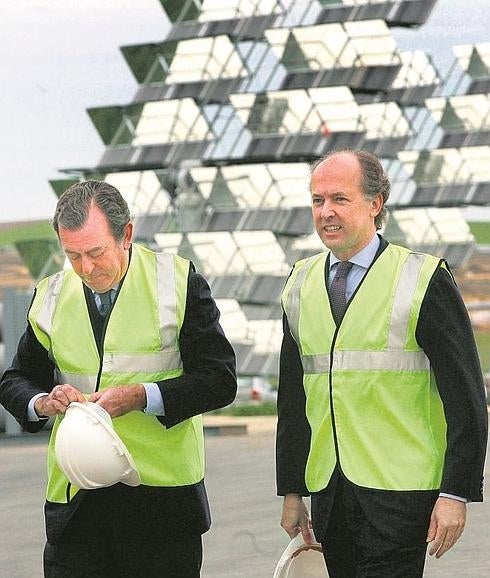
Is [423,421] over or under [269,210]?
under

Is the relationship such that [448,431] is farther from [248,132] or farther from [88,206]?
[248,132]

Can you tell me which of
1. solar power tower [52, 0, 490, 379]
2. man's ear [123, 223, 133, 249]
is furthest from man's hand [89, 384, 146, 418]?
solar power tower [52, 0, 490, 379]

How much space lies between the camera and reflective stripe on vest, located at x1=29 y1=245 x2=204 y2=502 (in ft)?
17.8

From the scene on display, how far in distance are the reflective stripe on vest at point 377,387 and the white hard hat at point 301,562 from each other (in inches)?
8.5

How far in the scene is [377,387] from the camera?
17.2 ft

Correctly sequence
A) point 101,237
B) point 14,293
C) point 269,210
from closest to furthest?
point 101,237
point 14,293
point 269,210

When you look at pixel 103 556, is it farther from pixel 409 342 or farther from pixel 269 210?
pixel 269 210

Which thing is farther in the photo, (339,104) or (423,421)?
(339,104)

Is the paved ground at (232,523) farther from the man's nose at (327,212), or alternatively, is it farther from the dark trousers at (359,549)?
the man's nose at (327,212)

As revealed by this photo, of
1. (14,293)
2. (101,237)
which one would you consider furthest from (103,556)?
(14,293)

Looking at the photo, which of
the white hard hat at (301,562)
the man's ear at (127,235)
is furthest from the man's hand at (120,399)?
the white hard hat at (301,562)

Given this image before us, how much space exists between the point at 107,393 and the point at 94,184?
0.55 meters

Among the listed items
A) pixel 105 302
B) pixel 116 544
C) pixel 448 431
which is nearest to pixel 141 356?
pixel 105 302

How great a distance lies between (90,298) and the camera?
5.51 metres
